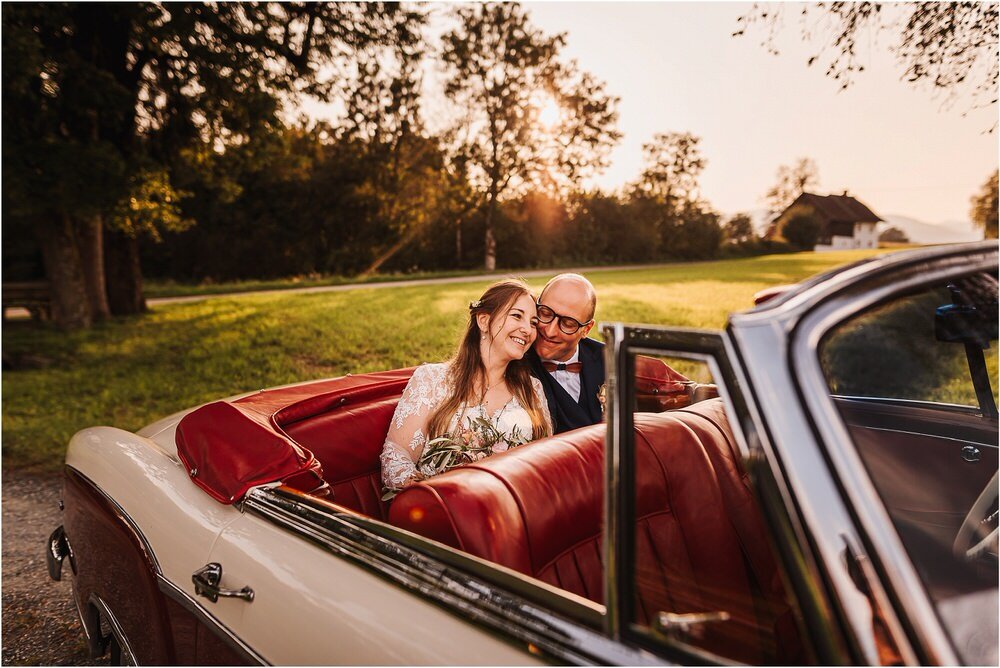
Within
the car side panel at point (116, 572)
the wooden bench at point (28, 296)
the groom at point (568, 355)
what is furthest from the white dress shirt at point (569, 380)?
the wooden bench at point (28, 296)

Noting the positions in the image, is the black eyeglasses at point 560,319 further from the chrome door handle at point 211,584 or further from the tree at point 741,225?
the chrome door handle at point 211,584

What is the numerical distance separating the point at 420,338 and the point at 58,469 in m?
5.40

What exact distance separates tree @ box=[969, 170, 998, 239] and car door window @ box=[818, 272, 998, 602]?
72 centimetres

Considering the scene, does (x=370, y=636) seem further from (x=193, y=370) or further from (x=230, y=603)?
(x=193, y=370)

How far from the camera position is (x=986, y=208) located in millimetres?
2771

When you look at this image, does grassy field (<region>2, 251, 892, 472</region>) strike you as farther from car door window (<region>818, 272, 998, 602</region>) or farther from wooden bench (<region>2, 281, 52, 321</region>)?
car door window (<region>818, 272, 998, 602</region>)

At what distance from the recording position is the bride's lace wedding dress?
235 centimetres

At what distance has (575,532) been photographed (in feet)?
5.07

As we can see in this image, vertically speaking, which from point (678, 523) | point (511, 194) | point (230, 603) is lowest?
point (230, 603)

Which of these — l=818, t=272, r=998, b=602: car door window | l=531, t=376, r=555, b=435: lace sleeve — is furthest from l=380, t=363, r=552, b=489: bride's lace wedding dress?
l=818, t=272, r=998, b=602: car door window

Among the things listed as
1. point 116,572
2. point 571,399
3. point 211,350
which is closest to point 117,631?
point 116,572

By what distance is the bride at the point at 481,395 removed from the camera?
2408mm

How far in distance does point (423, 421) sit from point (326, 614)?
1098 mm

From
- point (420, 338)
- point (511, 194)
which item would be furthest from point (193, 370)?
point (511, 194)
